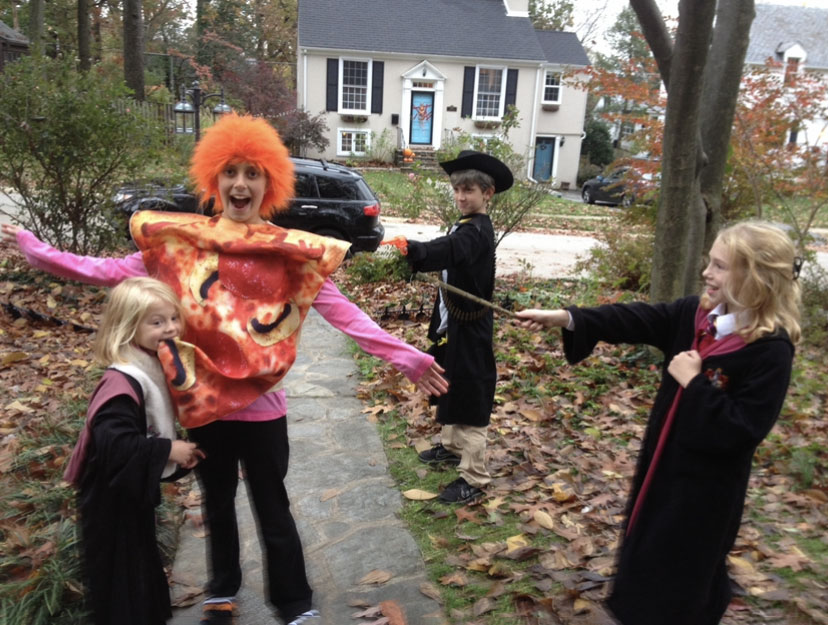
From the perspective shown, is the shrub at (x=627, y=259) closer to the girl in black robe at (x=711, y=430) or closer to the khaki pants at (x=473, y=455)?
the khaki pants at (x=473, y=455)

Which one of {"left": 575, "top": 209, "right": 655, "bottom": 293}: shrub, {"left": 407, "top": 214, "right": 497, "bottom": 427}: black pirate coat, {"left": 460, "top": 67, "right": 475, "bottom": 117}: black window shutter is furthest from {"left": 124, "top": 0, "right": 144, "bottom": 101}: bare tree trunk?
{"left": 460, "top": 67, "right": 475, "bottom": 117}: black window shutter

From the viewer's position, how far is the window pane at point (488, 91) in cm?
3244

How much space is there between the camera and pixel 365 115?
1243 inches

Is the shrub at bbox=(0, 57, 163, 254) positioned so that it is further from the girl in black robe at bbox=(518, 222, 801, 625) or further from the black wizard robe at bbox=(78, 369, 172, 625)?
the girl in black robe at bbox=(518, 222, 801, 625)

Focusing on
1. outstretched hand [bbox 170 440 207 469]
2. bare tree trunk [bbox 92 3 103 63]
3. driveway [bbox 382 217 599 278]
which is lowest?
driveway [bbox 382 217 599 278]

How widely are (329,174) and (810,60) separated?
3998cm

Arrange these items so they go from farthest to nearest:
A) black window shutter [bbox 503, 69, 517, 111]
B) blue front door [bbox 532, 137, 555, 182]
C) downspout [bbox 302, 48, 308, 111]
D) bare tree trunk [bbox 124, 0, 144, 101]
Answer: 1. blue front door [bbox 532, 137, 555, 182]
2. black window shutter [bbox 503, 69, 517, 111]
3. downspout [bbox 302, 48, 308, 111]
4. bare tree trunk [bbox 124, 0, 144, 101]

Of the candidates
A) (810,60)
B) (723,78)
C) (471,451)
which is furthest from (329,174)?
(810,60)

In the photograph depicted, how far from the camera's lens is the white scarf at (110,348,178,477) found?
2.37 metres

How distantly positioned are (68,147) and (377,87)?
2536cm

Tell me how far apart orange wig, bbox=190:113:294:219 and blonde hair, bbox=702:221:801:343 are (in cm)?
175

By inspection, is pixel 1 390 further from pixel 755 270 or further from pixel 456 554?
pixel 755 270

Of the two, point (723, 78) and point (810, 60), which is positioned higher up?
point (810, 60)

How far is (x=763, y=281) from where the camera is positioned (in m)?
2.20
